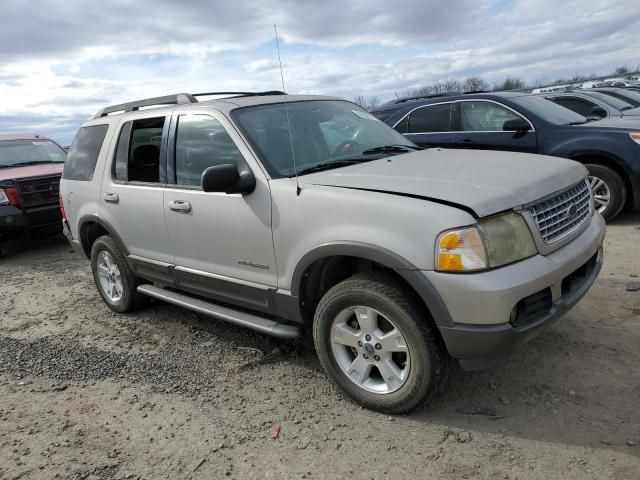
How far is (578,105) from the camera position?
35.3 feet

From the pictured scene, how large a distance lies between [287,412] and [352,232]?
120 centimetres

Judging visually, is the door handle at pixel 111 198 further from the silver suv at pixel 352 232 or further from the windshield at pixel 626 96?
the windshield at pixel 626 96

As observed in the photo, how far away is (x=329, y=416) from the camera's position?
3084 millimetres

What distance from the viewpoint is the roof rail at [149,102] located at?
4.23 metres

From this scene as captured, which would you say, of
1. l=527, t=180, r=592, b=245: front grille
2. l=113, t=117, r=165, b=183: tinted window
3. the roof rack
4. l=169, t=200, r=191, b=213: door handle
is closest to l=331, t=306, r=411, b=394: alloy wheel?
l=527, t=180, r=592, b=245: front grille

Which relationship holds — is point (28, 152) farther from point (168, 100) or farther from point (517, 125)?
point (517, 125)

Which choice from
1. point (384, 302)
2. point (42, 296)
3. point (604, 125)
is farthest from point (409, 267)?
point (604, 125)

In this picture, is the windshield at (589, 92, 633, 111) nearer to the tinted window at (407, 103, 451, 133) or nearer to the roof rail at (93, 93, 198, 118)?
the tinted window at (407, 103, 451, 133)

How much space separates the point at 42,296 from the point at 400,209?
490cm

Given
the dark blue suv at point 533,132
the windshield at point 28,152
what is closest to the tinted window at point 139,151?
the dark blue suv at point 533,132

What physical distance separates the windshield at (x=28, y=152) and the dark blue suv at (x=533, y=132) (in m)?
5.93

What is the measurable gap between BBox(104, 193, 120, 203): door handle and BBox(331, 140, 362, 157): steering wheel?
2060 mm

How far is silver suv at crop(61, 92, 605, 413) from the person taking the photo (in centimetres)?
258

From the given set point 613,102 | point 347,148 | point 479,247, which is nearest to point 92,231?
point 347,148
